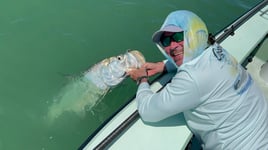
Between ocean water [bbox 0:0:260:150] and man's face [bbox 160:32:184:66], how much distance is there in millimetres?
1416

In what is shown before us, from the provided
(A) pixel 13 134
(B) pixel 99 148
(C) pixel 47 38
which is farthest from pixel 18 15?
(B) pixel 99 148

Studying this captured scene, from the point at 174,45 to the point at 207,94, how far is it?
1.09ft

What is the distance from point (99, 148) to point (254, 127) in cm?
90

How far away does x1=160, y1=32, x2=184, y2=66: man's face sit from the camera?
93.7 inches

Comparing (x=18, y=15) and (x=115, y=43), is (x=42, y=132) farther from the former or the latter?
(x=18, y=15)

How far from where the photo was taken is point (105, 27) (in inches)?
202

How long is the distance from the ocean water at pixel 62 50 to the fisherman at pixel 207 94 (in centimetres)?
137

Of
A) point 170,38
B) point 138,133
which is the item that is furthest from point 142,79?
point 170,38

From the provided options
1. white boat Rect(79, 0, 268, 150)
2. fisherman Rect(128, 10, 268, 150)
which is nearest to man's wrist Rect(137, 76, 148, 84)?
white boat Rect(79, 0, 268, 150)

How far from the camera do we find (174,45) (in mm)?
2416

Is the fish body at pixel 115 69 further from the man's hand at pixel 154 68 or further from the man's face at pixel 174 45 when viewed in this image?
the man's face at pixel 174 45

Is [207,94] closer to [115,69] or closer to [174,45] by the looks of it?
[174,45]

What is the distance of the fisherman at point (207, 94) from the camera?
2.34 meters

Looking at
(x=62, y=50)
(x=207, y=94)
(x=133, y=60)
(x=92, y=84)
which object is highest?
(x=62, y=50)
